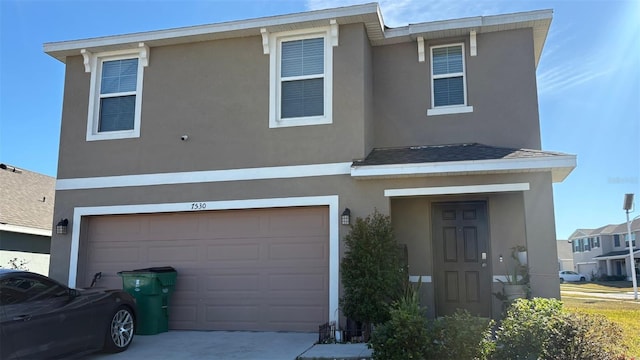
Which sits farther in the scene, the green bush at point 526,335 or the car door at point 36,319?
the car door at point 36,319

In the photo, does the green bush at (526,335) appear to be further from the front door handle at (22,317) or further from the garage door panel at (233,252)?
the front door handle at (22,317)

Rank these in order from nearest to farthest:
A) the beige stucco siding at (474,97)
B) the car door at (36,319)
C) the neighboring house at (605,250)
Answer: the car door at (36,319) < the beige stucco siding at (474,97) < the neighboring house at (605,250)

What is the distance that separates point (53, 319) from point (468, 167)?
6.38 metres

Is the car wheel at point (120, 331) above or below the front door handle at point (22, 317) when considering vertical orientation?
below

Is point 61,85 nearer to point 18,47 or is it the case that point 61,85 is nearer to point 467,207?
point 18,47

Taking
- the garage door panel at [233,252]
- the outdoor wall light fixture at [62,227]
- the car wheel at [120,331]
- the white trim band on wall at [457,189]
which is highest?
the white trim band on wall at [457,189]

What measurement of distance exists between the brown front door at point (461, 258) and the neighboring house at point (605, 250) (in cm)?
3547

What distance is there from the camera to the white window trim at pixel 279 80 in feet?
32.4

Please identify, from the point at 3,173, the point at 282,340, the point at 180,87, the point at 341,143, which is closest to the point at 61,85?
the point at 180,87

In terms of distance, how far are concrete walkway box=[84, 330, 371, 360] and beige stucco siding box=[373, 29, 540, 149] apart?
13.7 feet

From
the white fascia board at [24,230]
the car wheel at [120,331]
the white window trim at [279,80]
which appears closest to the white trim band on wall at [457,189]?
the white window trim at [279,80]

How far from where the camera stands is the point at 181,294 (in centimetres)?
Result: 1025

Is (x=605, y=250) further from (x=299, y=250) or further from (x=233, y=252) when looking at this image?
(x=233, y=252)

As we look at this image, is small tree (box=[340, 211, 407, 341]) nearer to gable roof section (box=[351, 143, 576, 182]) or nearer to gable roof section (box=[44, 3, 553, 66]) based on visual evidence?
gable roof section (box=[351, 143, 576, 182])
